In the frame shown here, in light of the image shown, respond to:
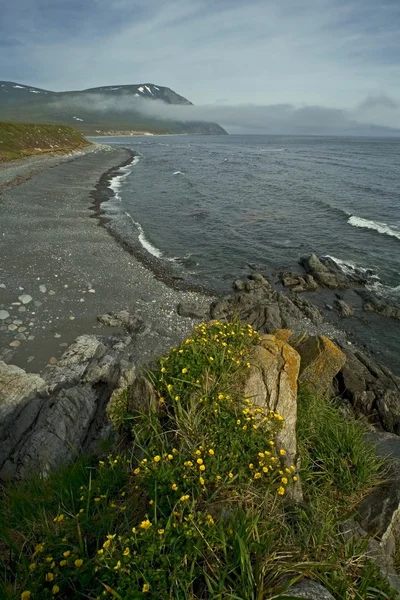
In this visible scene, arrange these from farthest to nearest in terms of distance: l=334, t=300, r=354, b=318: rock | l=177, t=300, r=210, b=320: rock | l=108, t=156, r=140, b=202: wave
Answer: l=108, t=156, r=140, b=202: wave → l=334, t=300, r=354, b=318: rock → l=177, t=300, r=210, b=320: rock

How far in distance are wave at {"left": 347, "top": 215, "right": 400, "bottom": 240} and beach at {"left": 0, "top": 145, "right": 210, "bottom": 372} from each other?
74.3 ft

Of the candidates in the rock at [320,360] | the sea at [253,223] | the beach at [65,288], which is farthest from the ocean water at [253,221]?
the rock at [320,360]

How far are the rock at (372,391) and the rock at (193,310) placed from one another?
6.74 meters

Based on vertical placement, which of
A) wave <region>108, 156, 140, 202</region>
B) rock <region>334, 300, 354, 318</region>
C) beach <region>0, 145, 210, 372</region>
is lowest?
rock <region>334, 300, 354, 318</region>

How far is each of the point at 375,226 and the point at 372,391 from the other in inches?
1041

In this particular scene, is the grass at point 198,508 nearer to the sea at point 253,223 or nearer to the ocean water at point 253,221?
the sea at point 253,223

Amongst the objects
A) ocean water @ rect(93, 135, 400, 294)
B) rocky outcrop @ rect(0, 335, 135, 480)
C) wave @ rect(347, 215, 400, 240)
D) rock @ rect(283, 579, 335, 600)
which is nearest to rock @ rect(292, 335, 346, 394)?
rocky outcrop @ rect(0, 335, 135, 480)

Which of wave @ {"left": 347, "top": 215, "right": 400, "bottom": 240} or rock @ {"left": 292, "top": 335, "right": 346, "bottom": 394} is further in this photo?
wave @ {"left": 347, "top": 215, "right": 400, "bottom": 240}

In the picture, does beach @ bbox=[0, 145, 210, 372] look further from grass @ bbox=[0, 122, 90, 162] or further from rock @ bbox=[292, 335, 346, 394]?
grass @ bbox=[0, 122, 90, 162]

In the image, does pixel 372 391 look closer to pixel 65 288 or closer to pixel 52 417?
pixel 52 417

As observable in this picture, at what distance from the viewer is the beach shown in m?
13.9

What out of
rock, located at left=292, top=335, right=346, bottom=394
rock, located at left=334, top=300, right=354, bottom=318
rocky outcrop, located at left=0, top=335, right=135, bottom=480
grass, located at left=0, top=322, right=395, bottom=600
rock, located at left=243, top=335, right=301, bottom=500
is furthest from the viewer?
rock, located at left=334, top=300, right=354, bottom=318

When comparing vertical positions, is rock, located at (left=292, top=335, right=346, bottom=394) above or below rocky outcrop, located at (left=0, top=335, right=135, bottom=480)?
above

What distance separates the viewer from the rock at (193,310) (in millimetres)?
16672
